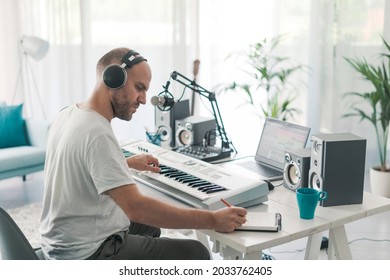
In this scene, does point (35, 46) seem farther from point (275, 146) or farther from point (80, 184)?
point (80, 184)

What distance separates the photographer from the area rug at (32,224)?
319 centimetres

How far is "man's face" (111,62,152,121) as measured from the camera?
1.72 metres

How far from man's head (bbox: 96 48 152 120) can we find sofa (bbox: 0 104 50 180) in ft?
7.66

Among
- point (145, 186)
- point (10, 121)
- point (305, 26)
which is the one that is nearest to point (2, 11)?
point (10, 121)

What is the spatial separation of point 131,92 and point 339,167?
766 mm

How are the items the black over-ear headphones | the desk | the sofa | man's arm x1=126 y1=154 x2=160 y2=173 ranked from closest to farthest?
the desk → the black over-ear headphones → man's arm x1=126 y1=154 x2=160 y2=173 → the sofa

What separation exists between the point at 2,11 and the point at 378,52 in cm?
336

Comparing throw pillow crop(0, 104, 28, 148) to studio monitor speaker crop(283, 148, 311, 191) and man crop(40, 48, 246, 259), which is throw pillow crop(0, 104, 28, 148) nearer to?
man crop(40, 48, 246, 259)

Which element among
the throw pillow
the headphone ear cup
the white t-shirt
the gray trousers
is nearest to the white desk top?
the gray trousers

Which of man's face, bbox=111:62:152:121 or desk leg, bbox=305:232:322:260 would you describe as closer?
man's face, bbox=111:62:152:121

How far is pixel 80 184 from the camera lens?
65.4 inches

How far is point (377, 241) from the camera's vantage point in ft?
10.2

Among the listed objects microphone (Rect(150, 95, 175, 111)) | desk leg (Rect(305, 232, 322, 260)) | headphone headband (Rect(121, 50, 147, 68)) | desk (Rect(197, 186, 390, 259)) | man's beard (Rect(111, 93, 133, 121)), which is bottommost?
desk leg (Rect(305, 232, 322, 260))

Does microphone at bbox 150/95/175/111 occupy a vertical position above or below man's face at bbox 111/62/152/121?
below
